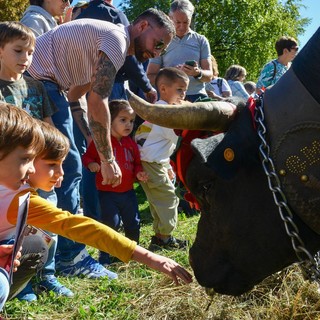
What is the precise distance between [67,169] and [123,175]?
965 mm

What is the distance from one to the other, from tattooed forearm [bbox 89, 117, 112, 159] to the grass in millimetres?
1024

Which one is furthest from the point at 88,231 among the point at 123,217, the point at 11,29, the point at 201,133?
the point at 123,217

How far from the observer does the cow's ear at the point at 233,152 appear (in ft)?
7.93

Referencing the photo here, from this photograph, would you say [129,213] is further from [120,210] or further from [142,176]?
[142,176]

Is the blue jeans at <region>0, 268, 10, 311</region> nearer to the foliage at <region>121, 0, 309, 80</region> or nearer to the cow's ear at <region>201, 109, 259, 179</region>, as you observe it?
the cow's ear at <region>201, 109, 259, 179</region>

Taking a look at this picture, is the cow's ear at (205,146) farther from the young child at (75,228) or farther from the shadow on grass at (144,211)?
the shadow on grass at (144,211)

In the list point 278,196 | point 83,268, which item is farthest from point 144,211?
point 278,196

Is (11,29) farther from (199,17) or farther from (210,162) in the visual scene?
(199,17)

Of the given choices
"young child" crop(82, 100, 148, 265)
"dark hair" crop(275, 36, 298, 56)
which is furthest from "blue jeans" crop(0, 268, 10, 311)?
"dark hair" crop(275, 36, 298, 56)

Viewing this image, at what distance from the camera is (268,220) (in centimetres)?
245

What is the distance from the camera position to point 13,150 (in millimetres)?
2768

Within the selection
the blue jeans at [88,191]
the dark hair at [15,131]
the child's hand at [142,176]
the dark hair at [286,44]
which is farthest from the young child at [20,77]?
the dark hair at [286,44]

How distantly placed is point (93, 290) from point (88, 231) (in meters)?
1.32

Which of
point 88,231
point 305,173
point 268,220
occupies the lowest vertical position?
point 88,231
